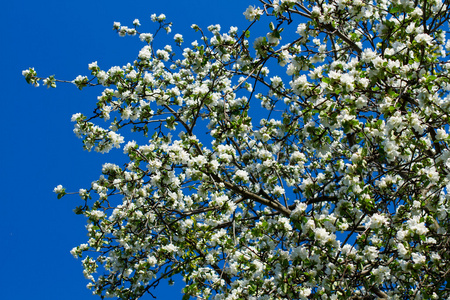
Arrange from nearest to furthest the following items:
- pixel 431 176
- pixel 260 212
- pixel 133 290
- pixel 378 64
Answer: pixel 378 64 < pixel 431 176 < pixel 133 290 < pixel 260 212

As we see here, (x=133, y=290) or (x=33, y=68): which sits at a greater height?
(x=33, y=68)

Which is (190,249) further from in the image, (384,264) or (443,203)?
(443,203)

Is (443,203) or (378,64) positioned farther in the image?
(443,203)

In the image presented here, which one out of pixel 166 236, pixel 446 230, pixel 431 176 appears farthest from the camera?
pixel 166 236

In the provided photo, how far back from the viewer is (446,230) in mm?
4441

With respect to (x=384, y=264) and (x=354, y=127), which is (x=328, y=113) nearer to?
(x=354, y=127)

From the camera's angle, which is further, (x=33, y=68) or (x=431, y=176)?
(x=33, y=68)

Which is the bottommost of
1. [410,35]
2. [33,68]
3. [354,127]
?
[354,127]

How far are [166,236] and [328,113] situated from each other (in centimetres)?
324

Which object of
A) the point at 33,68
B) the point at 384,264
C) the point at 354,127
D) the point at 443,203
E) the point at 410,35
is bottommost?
the point at 384,264

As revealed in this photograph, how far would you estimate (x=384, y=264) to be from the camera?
4406mm

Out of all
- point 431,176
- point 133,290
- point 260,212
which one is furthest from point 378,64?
point 133,290

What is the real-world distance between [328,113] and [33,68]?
14.9 feet

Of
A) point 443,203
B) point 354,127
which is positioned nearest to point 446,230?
point 443,203
